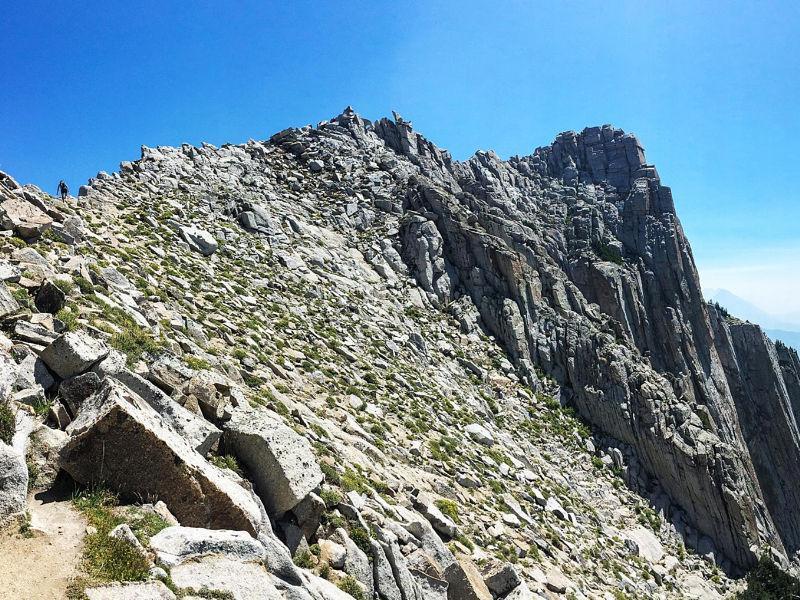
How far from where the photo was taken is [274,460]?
42.2 feet

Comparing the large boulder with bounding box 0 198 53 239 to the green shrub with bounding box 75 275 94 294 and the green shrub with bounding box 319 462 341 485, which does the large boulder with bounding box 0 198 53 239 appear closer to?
the green shrub with bounding box 75 275 94 294

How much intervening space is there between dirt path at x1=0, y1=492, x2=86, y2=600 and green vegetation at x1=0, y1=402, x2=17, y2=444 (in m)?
1.38

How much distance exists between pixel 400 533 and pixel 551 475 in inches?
931

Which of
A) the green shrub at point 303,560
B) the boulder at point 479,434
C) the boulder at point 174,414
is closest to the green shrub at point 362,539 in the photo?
the green shrub at point 303,560

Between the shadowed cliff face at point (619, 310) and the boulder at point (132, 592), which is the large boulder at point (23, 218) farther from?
the shadowed cliff face at point (619, 310)

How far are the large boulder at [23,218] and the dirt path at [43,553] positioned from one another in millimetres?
16902

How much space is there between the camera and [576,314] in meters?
59.1

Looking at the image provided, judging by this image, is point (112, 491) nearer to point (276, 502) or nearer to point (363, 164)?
point (276, 502)

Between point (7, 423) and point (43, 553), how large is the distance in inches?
128

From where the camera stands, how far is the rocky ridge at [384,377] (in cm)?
1134

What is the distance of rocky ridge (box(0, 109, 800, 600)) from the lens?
37.2 feet

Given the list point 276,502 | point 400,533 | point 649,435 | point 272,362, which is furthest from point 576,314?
point 276,502

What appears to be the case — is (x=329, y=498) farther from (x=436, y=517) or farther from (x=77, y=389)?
(x=77, y=389)

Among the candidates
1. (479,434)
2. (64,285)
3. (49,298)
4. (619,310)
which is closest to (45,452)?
(49,298)
